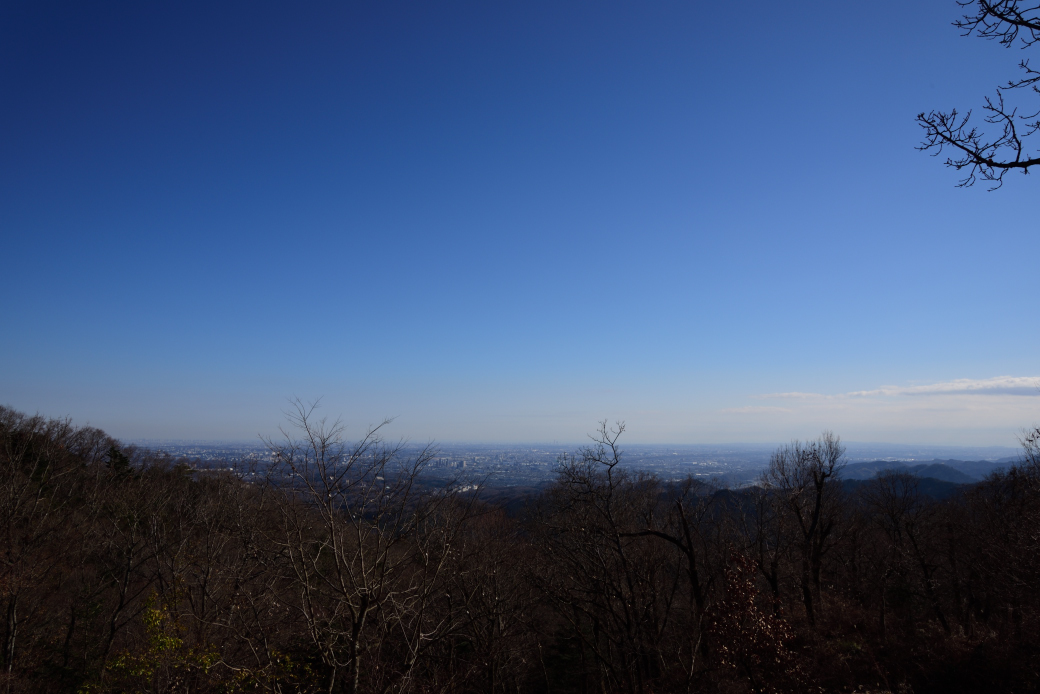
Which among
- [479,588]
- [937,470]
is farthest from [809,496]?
[937,470]

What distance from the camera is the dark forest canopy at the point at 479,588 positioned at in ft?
38.6

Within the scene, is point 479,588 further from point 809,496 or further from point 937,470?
point 937,470

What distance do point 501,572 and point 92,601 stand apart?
20628 mm

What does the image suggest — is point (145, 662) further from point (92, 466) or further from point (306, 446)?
point (92, 466)

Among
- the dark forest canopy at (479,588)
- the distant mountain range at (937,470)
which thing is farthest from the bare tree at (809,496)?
the distant mountain range at (937,470)

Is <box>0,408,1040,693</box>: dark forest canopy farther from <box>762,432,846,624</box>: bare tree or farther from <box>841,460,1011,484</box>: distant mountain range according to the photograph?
<box>841,460,1011,484</box>: distant mountain range

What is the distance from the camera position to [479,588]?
2195 cm

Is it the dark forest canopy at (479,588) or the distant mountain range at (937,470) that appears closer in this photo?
the dark forest canopy at (479,588)

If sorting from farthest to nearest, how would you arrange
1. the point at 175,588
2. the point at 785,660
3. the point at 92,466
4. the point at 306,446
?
the point at 92,466 < the point at 175,588 < the point at 785,660 < the point at 306,446

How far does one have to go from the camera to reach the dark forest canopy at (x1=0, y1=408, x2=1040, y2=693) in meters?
11.8

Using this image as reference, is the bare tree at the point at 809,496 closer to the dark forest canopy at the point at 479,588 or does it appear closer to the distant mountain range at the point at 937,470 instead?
the dark forest canopy at the point at 479,588

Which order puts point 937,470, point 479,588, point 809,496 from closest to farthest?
point 479,588, point 809,496, point 937,470

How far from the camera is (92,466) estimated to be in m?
36.1

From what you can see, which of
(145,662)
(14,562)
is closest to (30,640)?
(14,562)
